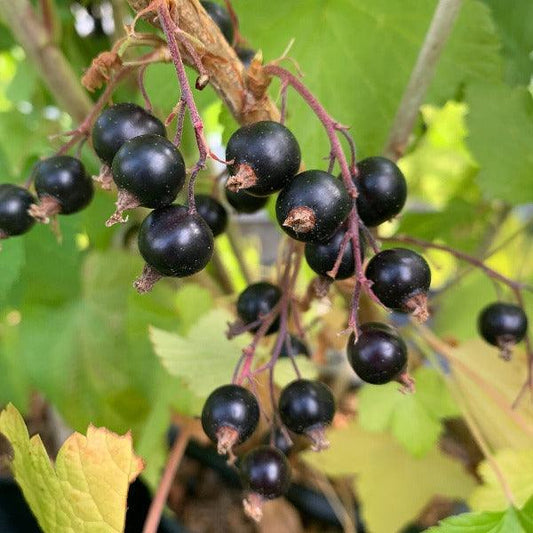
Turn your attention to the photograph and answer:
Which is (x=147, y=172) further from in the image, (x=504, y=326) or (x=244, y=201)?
(x=504, y=326)

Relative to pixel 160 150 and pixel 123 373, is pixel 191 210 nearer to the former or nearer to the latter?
pixel 160 150

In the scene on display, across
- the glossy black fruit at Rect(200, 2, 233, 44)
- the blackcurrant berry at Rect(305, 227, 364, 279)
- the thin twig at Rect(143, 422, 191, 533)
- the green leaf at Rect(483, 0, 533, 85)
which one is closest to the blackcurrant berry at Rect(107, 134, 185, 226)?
the blackcurrant berry at Rect(305, 227, 364, 279)

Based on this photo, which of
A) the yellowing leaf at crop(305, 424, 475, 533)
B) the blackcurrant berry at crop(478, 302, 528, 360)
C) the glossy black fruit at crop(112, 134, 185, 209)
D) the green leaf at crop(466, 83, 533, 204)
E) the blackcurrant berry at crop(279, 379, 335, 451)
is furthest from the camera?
the yellowing leaf at crop(305, 424, 475, 533)

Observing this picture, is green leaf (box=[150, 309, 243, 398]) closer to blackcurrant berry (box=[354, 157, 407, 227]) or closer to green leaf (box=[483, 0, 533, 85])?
blackcurrant berry (box=[354, 157, 407, 227])

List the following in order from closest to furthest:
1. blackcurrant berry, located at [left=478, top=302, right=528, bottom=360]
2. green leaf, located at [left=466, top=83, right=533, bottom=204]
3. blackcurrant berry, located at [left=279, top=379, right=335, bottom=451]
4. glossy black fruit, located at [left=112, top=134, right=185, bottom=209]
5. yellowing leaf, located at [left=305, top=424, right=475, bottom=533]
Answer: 1. glossy black fruit, located at [left=112, top=134, right=185, bottom=209]
2. blackcurrant berry, located at [left=279, top=379, right=335, bottom=451]
3. blackcurrant berry, located at [left=478, top=302, right=528, bottom=360]
4. green leaf, located at [left=466, top=83, right=533, bottom=204]
5. yellowing leaf, located at [left=305, top=424, right=475, bottom=533]

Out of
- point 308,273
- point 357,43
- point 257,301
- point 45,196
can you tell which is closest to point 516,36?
point 357,43

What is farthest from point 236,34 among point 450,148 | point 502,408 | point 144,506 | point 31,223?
point 450,148

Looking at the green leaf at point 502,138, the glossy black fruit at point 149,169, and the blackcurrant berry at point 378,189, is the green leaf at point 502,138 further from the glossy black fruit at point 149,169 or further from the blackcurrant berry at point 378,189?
the glossy black fruit at point 149,169
